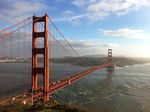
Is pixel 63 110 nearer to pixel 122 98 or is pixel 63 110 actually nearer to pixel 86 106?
pixel 86 106

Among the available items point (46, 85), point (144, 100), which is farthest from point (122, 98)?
point (46, 85)

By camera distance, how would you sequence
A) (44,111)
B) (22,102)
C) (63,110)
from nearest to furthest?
(44,111), (63,110), (22,102)

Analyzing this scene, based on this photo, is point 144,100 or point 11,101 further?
point 144,100

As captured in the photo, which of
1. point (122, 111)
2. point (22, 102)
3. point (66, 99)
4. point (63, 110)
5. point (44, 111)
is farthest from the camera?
point (66, 99)

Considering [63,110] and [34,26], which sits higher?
[34,26]

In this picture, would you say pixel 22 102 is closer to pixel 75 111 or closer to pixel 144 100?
pixel 75 111

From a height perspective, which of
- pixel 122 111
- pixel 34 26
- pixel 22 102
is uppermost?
pixel 34 26

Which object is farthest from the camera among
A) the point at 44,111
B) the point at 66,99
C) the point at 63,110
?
the point at 66,99

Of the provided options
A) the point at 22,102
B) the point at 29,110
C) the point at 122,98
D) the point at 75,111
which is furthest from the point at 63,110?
the point at 122,98

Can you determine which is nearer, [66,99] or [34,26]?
[34,26]
